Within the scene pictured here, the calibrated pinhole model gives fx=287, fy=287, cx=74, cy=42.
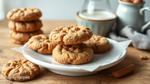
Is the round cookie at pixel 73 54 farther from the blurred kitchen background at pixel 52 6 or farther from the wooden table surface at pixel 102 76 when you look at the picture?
the blurred kitchen background at pixel 52 6

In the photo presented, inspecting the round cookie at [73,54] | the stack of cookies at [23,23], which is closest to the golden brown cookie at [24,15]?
the stack of cookies at [23,23]

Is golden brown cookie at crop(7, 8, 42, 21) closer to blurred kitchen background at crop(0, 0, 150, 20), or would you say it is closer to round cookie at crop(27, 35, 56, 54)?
round cookie at crop(27, 35, 56, 54)

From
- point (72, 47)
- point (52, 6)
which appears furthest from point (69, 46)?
point (52, 6)

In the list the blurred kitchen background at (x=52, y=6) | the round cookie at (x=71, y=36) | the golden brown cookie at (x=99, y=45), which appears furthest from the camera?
the blurred kitchen background at (x=52, y=6)

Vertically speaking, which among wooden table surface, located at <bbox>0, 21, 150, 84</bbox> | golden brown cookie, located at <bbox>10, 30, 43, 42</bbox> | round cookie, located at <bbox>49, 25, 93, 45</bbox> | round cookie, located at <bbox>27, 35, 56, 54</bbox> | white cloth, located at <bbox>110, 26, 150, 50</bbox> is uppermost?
round cookie, located at <bbox>49, 25, 93, 45</bbox>

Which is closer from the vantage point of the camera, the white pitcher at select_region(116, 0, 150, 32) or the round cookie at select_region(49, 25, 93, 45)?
the round cookie at select_region(49, 25, 93, 45)

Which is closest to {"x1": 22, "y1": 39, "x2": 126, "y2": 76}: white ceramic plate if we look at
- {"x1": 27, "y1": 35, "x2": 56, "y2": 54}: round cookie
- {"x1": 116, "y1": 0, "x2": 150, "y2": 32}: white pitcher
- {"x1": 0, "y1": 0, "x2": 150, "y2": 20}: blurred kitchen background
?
{"x1": 27, "y1": 35, "x2": 56, "y2": 54}: round cookie

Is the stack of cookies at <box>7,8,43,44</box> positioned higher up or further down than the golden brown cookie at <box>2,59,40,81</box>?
higher up
